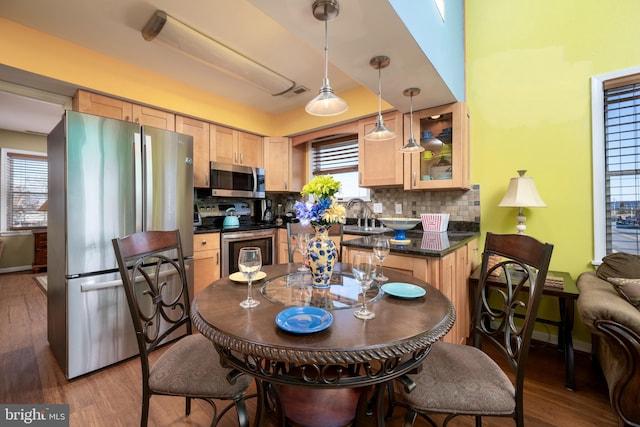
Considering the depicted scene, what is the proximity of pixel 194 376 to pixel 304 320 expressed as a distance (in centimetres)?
57

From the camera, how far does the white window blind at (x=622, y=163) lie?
6.27 ft

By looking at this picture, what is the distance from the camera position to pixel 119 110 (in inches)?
99.7

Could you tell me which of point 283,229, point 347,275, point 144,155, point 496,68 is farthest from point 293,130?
point 347,275

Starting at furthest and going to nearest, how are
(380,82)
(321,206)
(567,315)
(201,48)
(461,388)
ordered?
(201,48), (380,82), (567,315), (321,206), (461,388)

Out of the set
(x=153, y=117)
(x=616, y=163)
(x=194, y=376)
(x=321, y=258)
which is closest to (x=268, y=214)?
(x=153, y=117)

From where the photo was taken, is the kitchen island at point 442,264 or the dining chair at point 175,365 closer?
the dining chair at point 175,365

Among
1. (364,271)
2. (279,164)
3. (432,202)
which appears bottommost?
(364,271)

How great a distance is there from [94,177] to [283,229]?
206 cm

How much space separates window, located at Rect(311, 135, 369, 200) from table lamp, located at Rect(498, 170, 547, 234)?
1.51 meters

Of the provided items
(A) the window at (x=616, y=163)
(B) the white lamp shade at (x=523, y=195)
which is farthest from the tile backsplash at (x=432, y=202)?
(A) the window at (x=616, y=163)

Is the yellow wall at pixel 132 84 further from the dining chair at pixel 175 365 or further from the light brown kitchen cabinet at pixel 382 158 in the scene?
the dining chair at pixel 175 365

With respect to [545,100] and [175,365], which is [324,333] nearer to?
[175,365]

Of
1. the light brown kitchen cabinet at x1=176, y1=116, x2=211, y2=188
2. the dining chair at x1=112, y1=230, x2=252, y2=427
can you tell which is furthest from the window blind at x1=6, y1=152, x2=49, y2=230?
the dining chair at x1=112, y1=230, x2=252, y2=427

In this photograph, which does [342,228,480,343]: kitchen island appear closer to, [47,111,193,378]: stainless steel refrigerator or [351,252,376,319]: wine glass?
[351,252,376,319]: wine glass
